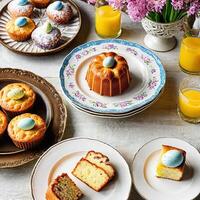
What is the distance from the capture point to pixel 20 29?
5.79ft

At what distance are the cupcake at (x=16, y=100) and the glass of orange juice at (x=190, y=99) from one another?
0.49 metres

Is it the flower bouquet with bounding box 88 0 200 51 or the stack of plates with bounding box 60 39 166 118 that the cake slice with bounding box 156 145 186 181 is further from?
the flower bouquet with bounding box 88 0 200 51

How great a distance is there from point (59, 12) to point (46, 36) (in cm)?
15

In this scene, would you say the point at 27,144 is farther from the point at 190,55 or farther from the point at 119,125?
the point at 190,55

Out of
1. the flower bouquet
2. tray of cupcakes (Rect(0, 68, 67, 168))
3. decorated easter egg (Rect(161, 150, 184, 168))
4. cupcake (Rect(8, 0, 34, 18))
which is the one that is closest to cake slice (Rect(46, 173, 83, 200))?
tray of cupcakes (Rect(0, 68, 67, 168))

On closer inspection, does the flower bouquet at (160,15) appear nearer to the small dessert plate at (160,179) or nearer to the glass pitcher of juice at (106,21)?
the glass pitcher of juice at (106,21)

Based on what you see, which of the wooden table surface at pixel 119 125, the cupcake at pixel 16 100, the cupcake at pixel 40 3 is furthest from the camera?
the cupcake at pixel 40 3

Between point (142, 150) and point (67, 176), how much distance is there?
9.5 inches

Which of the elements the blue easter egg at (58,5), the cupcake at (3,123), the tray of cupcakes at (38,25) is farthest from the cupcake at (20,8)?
the cupcake at (3,123)

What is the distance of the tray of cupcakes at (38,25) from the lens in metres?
1.74

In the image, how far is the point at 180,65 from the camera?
1.70 metres

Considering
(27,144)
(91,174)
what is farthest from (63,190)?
(27,144)

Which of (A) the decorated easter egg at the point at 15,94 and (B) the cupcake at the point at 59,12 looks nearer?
(A) the decorated easter egg at the point at 15,94

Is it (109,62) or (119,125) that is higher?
(109,62)
